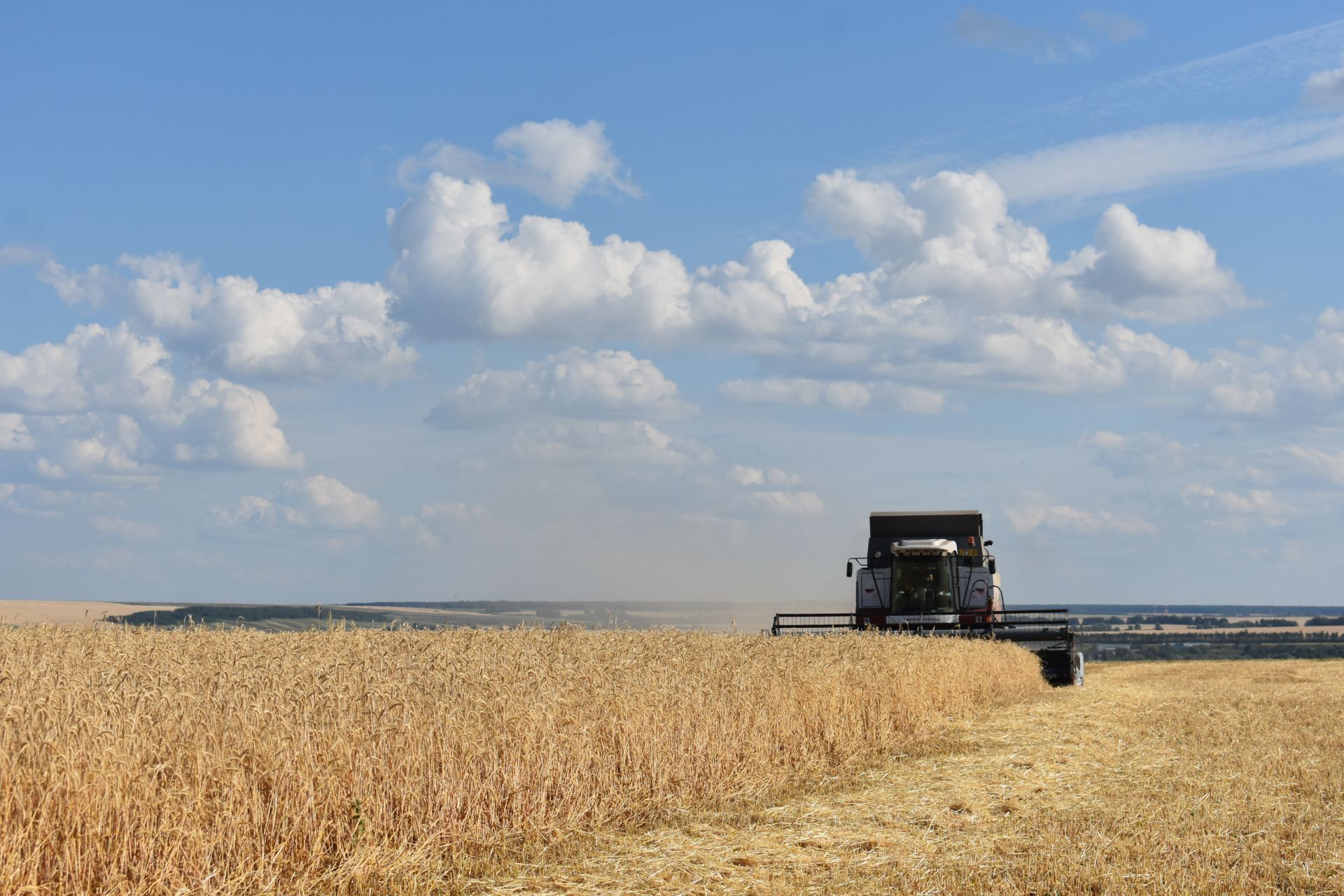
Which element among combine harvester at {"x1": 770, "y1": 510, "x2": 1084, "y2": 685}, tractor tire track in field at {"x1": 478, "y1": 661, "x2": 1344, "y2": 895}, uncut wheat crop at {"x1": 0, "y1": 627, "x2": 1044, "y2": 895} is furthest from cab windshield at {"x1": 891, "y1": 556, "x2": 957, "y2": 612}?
uncut wheat crop at {"x1": 0, "y1": 627, "x2": 1044, "y2": 895}

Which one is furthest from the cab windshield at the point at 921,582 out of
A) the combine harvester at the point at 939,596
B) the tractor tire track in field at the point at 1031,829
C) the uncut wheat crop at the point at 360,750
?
the uncut wheat crop at the point at 360,750

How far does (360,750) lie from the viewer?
7.55 metres

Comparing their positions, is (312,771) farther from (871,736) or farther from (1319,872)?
(871,736)

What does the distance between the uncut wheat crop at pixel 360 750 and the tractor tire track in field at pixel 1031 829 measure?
21.6 inches

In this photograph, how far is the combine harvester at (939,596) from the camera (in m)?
25.1

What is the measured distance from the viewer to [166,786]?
6566mm

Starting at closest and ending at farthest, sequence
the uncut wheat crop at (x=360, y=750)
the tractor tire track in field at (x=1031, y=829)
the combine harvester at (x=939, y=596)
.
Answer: the uncut wheat crop at (x=360, y=750), the tractor tire track in field at (x=1031, y=829), the combine harvester at (x=939, y=596)

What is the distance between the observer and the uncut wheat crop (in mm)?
6344

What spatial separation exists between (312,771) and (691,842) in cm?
268

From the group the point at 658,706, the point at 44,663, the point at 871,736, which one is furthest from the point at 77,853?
the point at 871,736

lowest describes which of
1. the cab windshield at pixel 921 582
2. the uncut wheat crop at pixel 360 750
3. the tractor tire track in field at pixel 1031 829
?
the tractor tire track in field at pixel 1031 829

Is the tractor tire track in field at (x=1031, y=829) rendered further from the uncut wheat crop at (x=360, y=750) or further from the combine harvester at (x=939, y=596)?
the combine harvester at (x=939, y=596)

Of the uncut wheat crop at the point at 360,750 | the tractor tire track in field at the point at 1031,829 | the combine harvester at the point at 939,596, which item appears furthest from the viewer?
the combine harvester at the point at 939,596

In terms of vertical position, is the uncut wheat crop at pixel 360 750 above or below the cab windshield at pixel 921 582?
below
